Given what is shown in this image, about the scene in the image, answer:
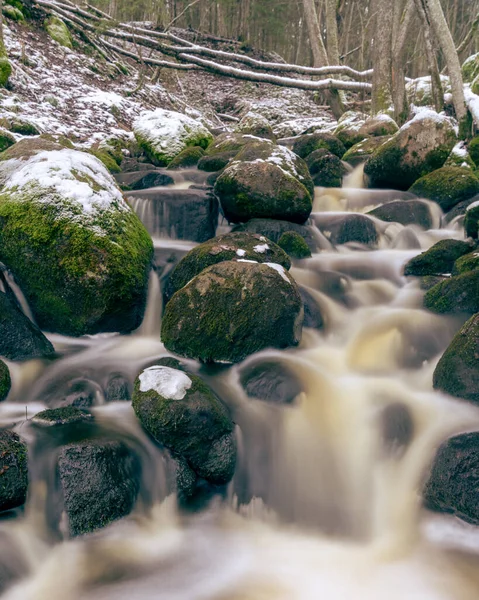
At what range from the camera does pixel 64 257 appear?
437cm

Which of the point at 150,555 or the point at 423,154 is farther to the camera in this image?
the point at 423,154

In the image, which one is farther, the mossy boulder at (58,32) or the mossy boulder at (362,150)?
the mossy boulder at (58,32)

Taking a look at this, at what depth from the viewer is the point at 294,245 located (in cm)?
620

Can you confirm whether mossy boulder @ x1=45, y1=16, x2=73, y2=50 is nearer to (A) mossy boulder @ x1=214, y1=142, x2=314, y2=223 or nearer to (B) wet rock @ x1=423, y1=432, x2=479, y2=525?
(A) mossy boulder @ x1=214, y1=142, x2=314, y2=223

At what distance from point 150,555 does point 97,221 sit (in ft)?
10.0

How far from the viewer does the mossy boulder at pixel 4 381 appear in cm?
365

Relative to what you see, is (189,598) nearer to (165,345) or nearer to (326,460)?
(326,460)

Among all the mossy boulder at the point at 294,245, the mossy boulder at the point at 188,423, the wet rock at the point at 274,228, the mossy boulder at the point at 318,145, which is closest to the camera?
the mossy boulder at the point at 188,423

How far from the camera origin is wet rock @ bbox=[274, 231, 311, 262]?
20.3 feet

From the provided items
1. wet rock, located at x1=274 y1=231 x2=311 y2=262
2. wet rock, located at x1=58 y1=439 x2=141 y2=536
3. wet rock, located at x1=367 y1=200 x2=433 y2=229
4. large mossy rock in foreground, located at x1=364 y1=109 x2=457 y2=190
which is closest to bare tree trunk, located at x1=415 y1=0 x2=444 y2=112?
large mossy rock in foreground, located at x1=364 y1=109 x2=457 y2=190

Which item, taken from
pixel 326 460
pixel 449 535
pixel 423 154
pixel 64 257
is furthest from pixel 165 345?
pixel 423 154

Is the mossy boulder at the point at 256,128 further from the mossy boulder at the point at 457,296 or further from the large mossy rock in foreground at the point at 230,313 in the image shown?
the large mossy rock in foreground at the point at 230,313

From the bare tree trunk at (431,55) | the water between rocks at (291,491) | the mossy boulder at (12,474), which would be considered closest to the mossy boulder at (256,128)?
the bare tree trunk at (431,55)

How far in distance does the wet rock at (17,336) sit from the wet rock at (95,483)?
1.54 metres
